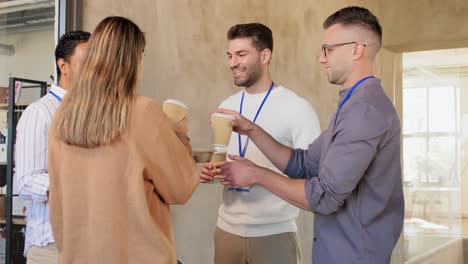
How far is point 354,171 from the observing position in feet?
5.80

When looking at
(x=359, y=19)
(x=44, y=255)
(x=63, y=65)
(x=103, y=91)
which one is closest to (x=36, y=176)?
(x=44, y=255)

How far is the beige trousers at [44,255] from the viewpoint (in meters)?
2.02

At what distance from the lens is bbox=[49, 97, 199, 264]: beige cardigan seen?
1.62 meters

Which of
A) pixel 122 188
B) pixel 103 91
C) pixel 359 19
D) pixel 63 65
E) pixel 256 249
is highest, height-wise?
pixel 359 19

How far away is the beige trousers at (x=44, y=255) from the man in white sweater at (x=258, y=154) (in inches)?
32.0

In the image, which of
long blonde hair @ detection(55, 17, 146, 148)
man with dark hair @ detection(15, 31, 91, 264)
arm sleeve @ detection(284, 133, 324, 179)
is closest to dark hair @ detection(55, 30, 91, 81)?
man with dark hair @ detection(15, 31, 91, 264)

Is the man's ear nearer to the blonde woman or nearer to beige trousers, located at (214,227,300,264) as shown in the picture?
the blonde woman

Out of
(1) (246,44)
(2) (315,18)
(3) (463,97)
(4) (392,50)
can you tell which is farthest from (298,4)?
(3) (463,97)

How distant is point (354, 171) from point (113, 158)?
0.71 meters

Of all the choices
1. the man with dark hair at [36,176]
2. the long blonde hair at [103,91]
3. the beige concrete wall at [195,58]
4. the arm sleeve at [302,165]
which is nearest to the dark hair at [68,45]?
the man with dark hair at [36,176]

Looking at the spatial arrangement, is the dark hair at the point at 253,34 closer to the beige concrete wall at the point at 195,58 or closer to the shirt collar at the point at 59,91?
the beige concrete wall at the point at 195,58

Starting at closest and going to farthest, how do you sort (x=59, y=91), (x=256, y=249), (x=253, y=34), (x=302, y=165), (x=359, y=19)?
1. (x=359, y=19)
2. (x=59, y=91)
3. (x=302, y=165)
4. (x=256, y=249)
5. (x=253, y=34)

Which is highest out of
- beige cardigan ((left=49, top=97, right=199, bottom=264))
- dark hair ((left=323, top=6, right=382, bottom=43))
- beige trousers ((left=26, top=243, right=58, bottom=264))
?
dark hair ((left=323, top=6, right=382, bottom=43))

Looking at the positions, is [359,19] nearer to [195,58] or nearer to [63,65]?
[63,65]
